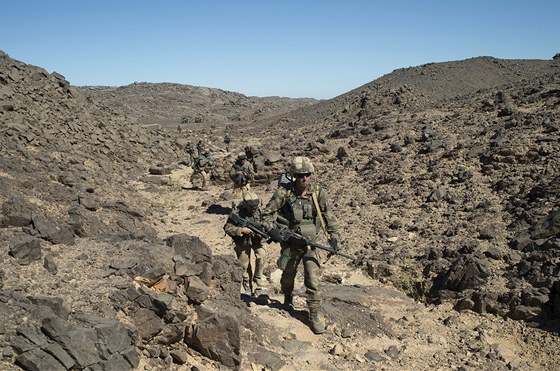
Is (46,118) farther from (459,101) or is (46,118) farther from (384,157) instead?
(459,101)

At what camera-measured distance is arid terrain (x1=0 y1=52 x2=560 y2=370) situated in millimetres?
4094

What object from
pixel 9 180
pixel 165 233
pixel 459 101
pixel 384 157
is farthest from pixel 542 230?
pixel 459 101

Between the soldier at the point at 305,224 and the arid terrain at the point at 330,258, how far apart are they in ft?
1.40

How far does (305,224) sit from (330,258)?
11.8 feet

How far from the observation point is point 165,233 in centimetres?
1061

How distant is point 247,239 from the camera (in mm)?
6430

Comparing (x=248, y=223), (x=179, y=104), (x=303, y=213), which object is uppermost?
(x=179, y=104)

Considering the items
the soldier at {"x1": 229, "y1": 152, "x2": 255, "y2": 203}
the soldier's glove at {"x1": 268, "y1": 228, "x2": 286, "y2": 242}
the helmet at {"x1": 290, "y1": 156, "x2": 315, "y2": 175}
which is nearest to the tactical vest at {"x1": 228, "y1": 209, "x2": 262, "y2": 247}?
the soldier's glove at {"x1": 268, "y1": 228, "x2": 286, "y2": 242}

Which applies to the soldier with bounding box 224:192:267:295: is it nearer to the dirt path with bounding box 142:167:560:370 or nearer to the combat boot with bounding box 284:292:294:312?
the dirt path with bounding box 142:167:560:370

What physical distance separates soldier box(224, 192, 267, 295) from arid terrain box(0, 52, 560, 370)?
1.37 feet

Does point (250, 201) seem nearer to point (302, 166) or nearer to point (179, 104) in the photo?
point (302, 166)

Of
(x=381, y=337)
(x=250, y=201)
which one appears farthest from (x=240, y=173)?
(x=381, y=337)

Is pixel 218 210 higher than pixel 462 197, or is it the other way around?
pixel 462 197

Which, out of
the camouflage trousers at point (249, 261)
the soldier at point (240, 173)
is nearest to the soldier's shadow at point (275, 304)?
the camouflage trousers at point (249, 261)
